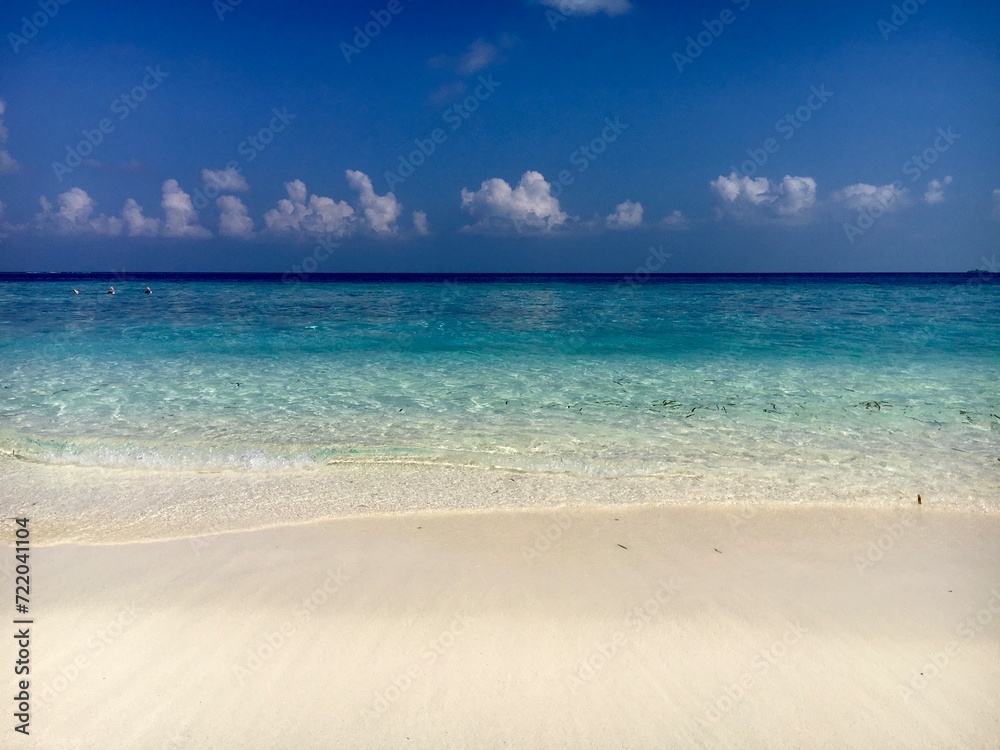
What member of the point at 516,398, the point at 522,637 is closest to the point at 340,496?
the point at 522,637

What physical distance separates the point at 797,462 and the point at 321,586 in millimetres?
5287

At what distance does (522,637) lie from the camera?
3.50 m

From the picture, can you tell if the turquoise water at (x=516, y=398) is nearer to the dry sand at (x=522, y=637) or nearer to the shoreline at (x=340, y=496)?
the shoreline at (x=340, y=496)

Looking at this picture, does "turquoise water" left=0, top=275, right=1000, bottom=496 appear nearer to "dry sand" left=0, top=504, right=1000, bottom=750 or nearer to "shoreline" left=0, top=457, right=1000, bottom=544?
"shoreline" left=0, top=457, right=1000, bottom=544

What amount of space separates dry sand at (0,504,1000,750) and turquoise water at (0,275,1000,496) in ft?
6.68

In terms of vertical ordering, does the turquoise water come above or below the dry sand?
above

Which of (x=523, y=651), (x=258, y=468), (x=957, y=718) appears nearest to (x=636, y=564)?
(x=523, y=651)

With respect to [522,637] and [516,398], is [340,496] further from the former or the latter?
[516,398]

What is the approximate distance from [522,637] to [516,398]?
6500mm

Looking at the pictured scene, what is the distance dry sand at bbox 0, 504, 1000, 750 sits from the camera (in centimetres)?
289

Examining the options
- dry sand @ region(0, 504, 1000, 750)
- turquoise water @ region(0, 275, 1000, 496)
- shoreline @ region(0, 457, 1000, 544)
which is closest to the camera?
dry sand @ region(0, 504, 1000, 750)

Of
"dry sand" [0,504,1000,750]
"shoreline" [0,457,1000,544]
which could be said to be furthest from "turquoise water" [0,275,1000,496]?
"dry sand" [0,504,1000,750]

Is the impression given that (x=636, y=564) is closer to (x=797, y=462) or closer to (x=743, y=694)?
(x=743, y=694)

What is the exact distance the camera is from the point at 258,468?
666 centimetres
